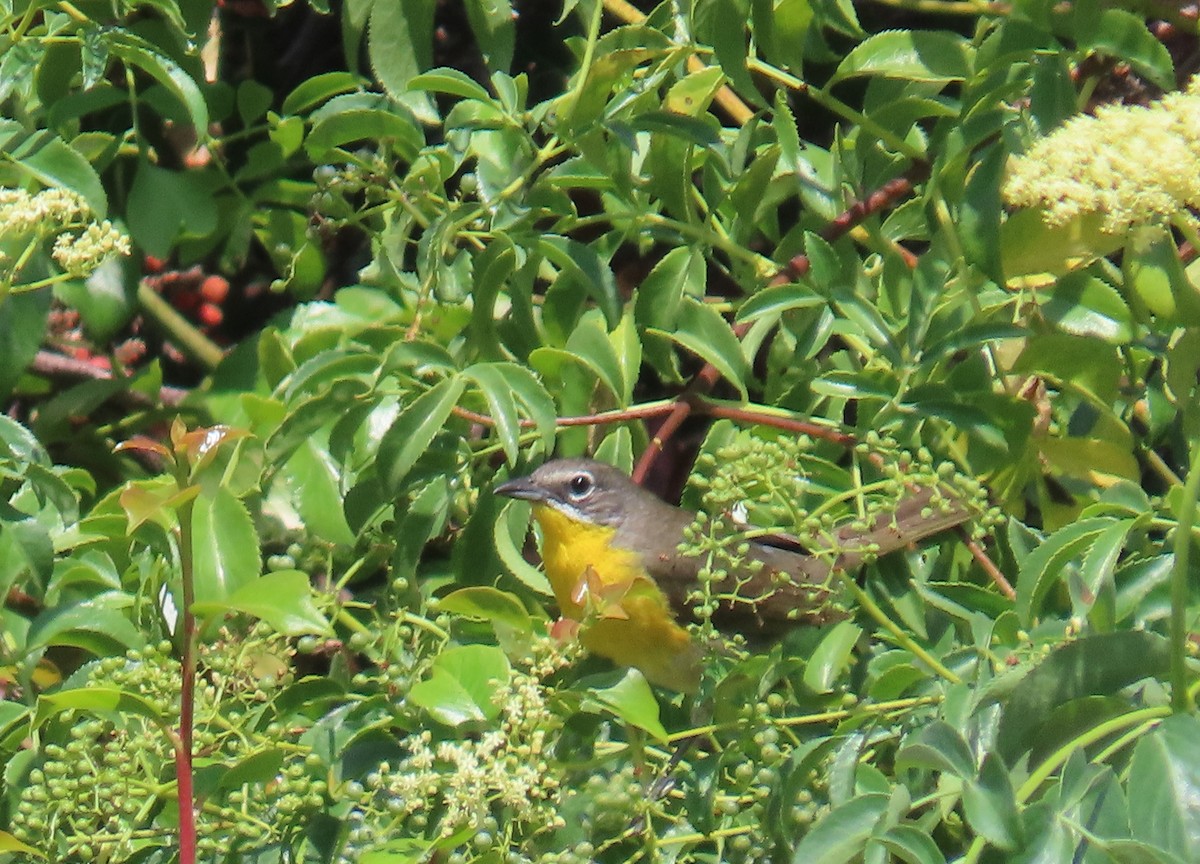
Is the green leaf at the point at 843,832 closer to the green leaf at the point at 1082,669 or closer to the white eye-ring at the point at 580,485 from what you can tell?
the green leaf at the point at 1082,669

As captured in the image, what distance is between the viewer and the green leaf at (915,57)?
241cm

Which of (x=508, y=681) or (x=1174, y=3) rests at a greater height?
(x=1174, y=3)

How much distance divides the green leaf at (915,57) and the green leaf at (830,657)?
0.84 metres

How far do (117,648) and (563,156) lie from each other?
1370 millimetres

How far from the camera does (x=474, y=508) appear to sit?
2707 millimetres

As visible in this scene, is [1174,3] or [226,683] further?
[1174,3]

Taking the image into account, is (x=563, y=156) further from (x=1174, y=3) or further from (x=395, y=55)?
(x=1174, y=3)

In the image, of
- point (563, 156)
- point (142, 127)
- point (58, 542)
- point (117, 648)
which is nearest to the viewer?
point (117, 648)

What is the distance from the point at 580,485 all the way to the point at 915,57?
1.20 m

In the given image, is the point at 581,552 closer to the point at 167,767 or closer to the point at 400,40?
the point at 400,40

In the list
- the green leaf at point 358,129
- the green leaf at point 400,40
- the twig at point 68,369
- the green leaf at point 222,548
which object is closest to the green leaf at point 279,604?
the green leaf at point 222,548

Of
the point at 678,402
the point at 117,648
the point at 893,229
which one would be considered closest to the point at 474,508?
the point at 678,402

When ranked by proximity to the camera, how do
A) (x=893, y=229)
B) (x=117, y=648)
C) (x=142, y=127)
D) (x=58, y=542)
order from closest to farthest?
(x=117, y=648) < (x=58, y=542) < (x=893, y=229) < (x=142, y=127)

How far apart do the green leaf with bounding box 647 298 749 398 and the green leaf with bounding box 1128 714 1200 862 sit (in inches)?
43.8
